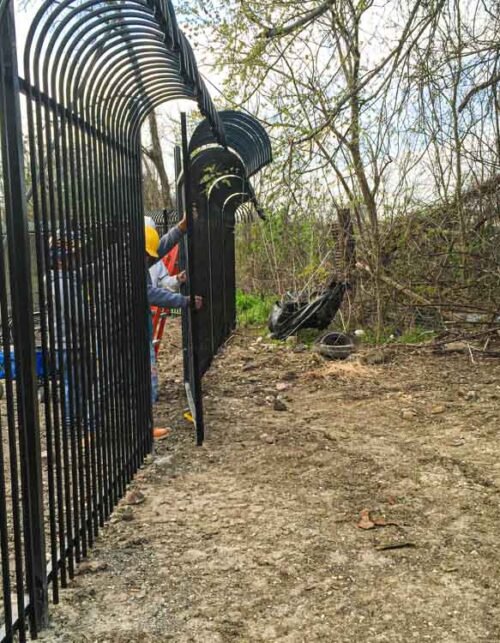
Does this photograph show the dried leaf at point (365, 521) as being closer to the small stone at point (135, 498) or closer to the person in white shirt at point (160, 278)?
the small stone at point (135, 498)

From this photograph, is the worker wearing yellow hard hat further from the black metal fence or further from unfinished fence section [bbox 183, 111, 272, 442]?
the black metal fence

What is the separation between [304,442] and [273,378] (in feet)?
8.07

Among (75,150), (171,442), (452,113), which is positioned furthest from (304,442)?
(452,113)

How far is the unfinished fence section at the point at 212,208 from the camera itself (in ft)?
16.8

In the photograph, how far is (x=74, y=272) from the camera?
310cm

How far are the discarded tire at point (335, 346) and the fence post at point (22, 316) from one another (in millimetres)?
6011

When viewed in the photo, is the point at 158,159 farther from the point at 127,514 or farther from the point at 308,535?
the point at 308,535

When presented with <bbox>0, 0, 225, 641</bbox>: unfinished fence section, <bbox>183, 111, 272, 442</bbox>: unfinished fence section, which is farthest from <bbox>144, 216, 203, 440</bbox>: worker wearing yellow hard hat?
<bbox>0, 0, 225, 641</bbox>: unfinished fence section

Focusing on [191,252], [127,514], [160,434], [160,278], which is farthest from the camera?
[160,278]

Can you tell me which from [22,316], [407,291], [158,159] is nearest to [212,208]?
[407,291]

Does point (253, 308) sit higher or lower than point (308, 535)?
higher

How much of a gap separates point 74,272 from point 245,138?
419 cm

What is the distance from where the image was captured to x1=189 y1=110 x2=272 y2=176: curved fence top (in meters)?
6.23

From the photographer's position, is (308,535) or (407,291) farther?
(407,291)
